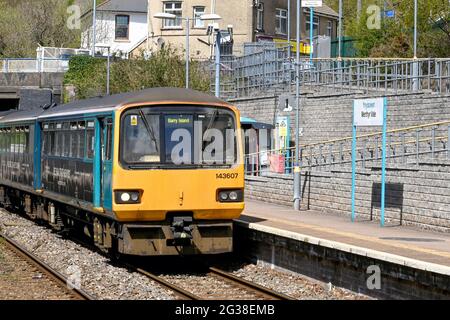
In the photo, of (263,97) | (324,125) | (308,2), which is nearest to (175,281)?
(308,2)

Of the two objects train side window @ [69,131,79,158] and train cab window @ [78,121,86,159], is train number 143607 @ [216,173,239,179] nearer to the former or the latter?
train cab window @ [78,121,86,159]

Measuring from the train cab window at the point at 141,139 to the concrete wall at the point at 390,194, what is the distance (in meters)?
5.92

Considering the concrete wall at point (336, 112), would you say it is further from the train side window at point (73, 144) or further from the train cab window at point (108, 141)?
the train cab window at point (108, 141)

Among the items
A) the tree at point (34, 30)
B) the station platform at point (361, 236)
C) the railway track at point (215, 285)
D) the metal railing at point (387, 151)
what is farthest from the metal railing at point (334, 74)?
the tree at point (34, 30)

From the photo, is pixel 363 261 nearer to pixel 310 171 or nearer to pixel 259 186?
pixel 310 171

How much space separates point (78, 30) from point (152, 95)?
205 feet

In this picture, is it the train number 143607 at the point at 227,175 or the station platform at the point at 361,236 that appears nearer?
the station platform at the point at 361,236

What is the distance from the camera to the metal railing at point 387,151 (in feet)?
71.9

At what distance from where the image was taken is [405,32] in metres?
44.8

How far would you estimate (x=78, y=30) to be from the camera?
78250 millimetres

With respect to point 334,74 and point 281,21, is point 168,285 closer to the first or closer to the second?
point 334,74

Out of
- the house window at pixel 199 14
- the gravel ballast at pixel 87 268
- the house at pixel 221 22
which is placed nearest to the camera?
the gravel ballast at pixel 87 268

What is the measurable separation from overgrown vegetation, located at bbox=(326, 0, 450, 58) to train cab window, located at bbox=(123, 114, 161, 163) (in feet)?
80.6

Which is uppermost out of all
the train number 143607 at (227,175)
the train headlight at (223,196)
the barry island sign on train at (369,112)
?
the barry island sign on train at (369,112)
